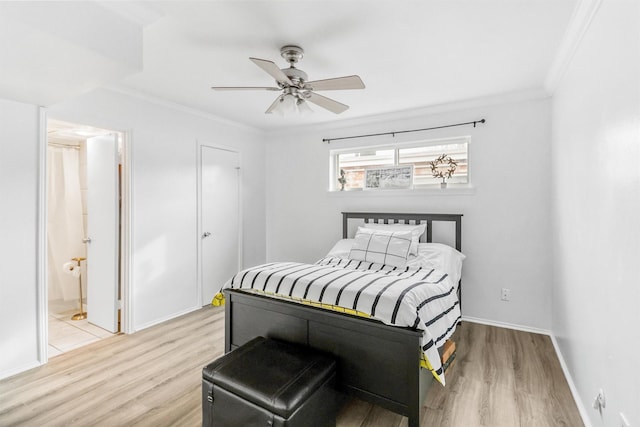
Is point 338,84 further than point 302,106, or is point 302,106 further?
point 302,106

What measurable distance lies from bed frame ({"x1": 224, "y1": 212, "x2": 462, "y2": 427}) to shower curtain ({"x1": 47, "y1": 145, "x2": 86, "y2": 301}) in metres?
3.06

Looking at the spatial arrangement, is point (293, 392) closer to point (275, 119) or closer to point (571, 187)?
point (571, 187)

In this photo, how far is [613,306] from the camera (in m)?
1.51

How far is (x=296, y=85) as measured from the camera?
2.39 metres

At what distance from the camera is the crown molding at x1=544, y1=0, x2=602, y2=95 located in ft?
6.02

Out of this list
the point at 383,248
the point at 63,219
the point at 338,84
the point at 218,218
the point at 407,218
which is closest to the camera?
the point at 338,84

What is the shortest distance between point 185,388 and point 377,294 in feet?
5.18

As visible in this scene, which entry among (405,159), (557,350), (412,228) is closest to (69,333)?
(412,228)

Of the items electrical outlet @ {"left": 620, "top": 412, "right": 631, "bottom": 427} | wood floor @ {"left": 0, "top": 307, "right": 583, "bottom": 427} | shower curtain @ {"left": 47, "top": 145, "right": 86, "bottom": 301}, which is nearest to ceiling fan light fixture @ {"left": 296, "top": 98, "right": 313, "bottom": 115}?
wood floor @ {"left": 0, "top": 307, "right": 583, "bottom": 427}

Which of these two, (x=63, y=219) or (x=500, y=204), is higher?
(x=500, y=204)

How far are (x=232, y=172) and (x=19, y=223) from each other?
7.89ft

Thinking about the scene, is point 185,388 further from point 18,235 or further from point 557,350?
point 557,350

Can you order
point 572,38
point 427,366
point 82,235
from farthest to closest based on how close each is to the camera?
point 82,235 → point 572,38 → point 427,366

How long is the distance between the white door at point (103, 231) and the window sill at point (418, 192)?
104 inches
